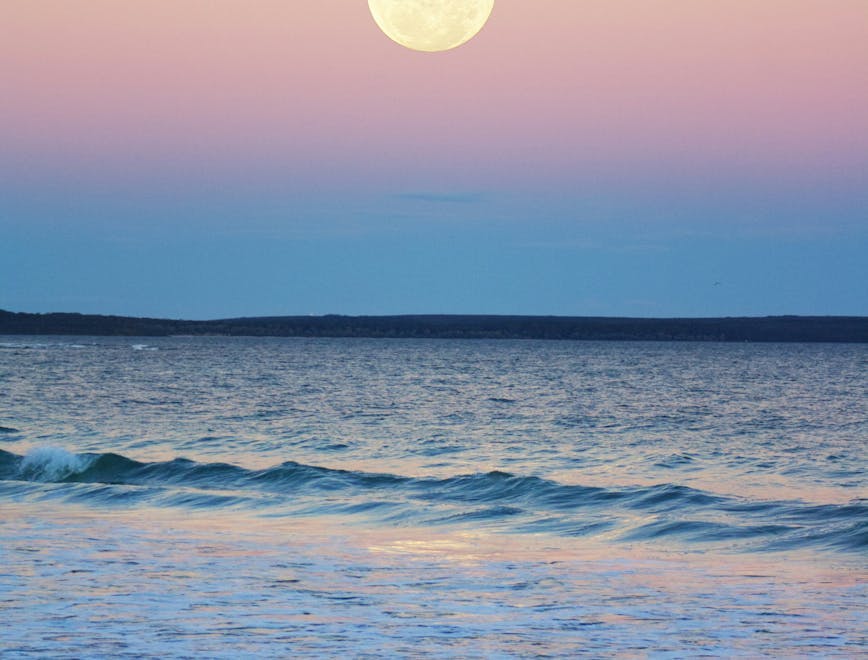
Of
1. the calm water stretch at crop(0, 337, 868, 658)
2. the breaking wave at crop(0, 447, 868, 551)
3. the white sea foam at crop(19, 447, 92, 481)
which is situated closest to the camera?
the calm water stretch at crop(0, 337, 868, 658)

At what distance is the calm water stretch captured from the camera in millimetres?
9750

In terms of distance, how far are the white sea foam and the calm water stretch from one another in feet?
0.27

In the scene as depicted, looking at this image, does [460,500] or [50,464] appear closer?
[460,500]

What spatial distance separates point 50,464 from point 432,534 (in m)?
12.6

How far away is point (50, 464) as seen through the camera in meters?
25.6

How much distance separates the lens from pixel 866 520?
1656 cm

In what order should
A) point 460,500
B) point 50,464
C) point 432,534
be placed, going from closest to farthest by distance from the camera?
1. point 432,534
2. point 460,500
3. point 50,464

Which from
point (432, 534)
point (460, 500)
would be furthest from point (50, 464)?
point (432, 534)

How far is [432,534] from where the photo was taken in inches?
640

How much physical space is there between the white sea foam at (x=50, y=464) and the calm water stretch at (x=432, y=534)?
81 millimetres

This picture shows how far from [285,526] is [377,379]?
2059 inches

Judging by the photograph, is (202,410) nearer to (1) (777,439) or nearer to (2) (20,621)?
(1) (777,439)

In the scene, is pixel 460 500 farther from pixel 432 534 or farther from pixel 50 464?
pixel 50 464

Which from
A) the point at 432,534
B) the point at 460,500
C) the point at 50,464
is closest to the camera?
the point at 432,534
